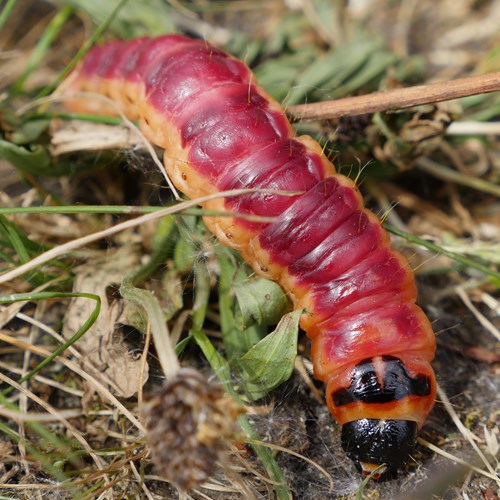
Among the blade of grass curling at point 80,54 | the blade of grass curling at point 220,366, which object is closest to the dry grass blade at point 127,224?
the blade of grass curling at point 220,366

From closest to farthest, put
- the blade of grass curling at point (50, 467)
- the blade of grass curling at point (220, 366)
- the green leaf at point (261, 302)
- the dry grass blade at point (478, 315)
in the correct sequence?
the blade of grass curling at point (50, 467) → the blade of grass curling at point (220, 366) → the green leaf at point (261, 302) → the dry grass blade at point (478, 315)

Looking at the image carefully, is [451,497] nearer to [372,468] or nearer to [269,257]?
[372,468]

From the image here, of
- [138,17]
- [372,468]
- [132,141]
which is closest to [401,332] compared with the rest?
[372,468]

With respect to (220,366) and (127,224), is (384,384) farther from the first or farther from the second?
(127,224)

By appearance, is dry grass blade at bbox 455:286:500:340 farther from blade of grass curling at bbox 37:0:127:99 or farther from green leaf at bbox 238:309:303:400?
blade of grass curling at bbox 37:0:127:99

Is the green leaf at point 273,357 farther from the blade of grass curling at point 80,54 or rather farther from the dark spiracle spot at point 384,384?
the blade of grass curling at point 80,54

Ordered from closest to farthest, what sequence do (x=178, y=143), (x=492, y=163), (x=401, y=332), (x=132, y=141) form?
1. (x=401, y=332)
2. (x=178, y=143)
3. (x=132, y=141)
4. (x=492, y=163)

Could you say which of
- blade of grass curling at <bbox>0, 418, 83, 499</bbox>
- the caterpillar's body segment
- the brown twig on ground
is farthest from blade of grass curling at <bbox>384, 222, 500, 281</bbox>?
blade of grass curling at <bbox>0, 418, 83, 499</bbox>
